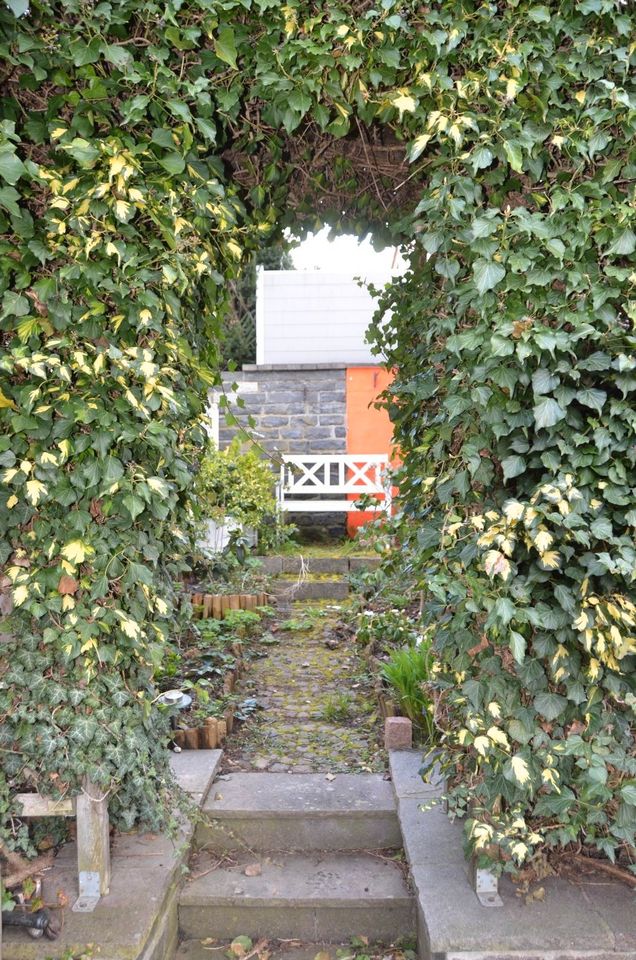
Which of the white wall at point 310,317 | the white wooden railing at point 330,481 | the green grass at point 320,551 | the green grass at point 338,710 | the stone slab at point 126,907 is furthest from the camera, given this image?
the white wall at point 310,317

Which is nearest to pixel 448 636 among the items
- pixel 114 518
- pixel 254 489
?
pixel 114 518

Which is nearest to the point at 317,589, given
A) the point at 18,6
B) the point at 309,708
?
the point at 309,708

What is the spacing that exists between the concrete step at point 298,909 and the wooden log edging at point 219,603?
2.98 metres

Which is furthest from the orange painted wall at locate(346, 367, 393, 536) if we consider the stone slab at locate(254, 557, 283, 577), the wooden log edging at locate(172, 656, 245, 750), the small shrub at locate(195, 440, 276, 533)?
the wooden log edging at locate(172, 656, 245, 750)

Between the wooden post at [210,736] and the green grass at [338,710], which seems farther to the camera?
the green grass at [338,710]

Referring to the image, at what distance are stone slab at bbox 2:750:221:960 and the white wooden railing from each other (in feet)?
18.0

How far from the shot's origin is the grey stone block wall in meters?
8.73

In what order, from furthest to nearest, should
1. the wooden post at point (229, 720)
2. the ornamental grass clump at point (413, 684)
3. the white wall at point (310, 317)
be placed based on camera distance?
the white wall at point (310, 317), the wooden post at point (229, 720), the ornamental grass clump at point (413, 684)

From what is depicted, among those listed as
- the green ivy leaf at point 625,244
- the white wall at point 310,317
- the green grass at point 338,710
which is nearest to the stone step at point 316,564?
the green grass at point 338,710

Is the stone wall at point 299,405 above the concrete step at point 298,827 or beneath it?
above

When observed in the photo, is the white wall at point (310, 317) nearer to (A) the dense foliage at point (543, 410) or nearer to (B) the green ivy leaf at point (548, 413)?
(A) the dense foliage at point (543, 410)

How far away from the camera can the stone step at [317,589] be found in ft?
21.2

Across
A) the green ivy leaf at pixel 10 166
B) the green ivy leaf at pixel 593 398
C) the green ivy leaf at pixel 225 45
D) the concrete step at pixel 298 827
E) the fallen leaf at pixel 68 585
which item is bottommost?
the concrete step at pixel 298 827

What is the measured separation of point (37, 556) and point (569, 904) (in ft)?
6.25
